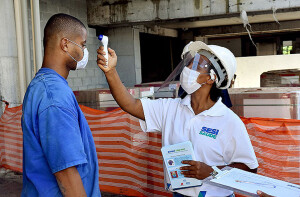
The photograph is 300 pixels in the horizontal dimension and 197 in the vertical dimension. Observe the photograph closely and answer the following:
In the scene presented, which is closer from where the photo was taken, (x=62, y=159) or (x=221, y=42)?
(x=62, y=159)

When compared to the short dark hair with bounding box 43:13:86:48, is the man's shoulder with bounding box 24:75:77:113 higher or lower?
lower

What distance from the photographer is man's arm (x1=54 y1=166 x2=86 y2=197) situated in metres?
1.67

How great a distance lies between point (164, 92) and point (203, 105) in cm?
303

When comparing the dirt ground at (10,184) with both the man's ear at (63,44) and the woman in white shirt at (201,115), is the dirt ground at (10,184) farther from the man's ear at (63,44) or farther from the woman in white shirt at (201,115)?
the man's ear at (63,44)

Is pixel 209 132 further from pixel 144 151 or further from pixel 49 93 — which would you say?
pixel 144 151

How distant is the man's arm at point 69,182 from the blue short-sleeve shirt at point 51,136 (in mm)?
43

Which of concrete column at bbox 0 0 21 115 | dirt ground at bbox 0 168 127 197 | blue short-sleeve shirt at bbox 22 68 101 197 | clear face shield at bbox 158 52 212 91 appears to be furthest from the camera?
concrete column at bbox 0 0 21 115

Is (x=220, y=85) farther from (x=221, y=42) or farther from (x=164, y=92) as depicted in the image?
(x=221, y=42)

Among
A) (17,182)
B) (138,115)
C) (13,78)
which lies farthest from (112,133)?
(13,78)

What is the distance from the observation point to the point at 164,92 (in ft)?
17.8

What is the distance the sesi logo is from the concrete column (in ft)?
16.6

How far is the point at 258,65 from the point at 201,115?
11304mm

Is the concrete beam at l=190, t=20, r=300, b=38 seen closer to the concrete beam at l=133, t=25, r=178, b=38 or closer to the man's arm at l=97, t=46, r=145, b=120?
the concrete beam at l=133, t=25, r=178, b=38

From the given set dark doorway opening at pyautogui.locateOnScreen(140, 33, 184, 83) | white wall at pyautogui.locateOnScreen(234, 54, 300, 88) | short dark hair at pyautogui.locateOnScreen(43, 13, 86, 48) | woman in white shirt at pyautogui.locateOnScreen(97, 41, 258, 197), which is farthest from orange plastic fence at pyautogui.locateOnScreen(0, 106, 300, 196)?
white wall at pyautogui.locateOnScreen(234, 54, 300, 88)
